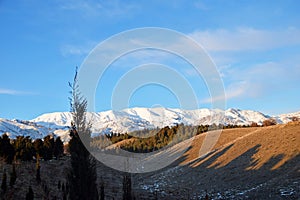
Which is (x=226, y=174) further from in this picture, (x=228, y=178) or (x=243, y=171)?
(x=243, y=171)

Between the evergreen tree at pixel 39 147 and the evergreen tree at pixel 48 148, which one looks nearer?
the evergreen tree at pixel 39 147

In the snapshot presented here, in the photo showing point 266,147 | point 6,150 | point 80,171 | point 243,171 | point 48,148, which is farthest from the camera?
point 48,148

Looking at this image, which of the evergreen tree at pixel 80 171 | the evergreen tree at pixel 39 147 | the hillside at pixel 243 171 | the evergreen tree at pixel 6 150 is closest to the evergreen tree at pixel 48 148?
the evergreen tree at pixel 39 147

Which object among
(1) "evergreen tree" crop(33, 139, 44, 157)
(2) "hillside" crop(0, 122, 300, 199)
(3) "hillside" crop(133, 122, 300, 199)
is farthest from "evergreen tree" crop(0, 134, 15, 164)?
A: (3) "hillside" crop(133, 122, 300, 199)

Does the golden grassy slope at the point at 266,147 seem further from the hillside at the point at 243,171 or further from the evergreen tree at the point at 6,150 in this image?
the evergreen tree at the point at 6,150

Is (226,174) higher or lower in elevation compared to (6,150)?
lower

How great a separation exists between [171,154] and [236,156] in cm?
2198

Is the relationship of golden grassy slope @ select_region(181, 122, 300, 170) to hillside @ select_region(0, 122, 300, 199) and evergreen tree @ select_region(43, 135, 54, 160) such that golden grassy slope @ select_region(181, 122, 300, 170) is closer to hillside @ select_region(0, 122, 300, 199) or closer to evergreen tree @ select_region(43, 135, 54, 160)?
hillside @ select_region(0, 122, 300, 199)

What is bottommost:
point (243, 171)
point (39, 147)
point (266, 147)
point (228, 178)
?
point (228, 178)

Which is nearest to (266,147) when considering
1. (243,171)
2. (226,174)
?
(243,171)

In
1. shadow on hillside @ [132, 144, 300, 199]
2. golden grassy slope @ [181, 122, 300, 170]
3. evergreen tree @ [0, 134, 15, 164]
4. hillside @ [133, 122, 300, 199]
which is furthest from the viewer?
evergreen tree @ [0, 134, 15, 164]

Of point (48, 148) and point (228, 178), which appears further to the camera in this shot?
point (48, 148)

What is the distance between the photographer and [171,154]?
64.2 m

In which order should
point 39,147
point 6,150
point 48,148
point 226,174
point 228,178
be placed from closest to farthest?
point 228,178, point 226,174, point 6,150, point 39,147, point 48,148
